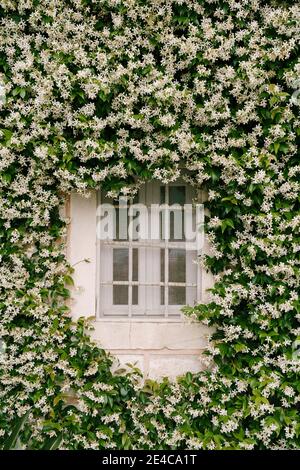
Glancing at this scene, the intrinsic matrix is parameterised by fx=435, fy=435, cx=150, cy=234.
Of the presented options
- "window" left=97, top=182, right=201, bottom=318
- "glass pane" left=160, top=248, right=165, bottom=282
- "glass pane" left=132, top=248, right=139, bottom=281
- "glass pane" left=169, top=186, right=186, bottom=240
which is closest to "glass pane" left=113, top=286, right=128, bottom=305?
"window" left=97, top=182, right=201, bottom=318

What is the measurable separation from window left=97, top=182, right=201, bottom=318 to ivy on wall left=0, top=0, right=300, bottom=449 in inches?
10.3

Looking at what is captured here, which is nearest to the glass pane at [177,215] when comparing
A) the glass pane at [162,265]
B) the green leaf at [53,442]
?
the glass pane at [162,265]

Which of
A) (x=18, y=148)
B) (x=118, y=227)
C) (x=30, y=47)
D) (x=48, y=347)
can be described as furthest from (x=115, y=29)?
(x=48, y=347)

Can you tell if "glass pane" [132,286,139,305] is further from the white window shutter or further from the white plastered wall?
the white window shutter

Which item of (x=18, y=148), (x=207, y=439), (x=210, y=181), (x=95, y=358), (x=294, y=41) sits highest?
(x=294, y=41)

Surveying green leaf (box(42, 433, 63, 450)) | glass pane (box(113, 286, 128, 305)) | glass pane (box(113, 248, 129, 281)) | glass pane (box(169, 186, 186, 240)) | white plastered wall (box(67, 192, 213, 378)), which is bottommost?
green leaf (box(42, 433, 63, 450))

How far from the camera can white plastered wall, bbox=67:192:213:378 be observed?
3.41 meters

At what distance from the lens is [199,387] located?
3262 mm

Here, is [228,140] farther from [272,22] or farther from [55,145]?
[55,145]

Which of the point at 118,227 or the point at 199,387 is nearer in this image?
the point at 199,387

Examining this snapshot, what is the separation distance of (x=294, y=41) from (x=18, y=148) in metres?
2.14

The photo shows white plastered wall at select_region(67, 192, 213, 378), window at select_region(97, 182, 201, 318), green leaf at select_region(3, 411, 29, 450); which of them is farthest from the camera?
window at select_region(97, 182, 201, 318)

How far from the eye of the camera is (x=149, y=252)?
140 inches

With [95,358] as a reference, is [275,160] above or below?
above
